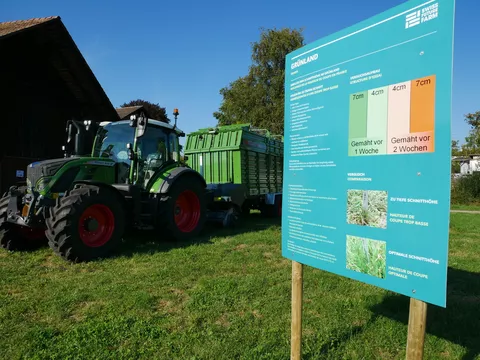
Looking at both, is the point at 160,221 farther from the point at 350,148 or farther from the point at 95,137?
the point at 350,148

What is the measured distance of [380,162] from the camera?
1.96m

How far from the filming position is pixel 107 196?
5828mm

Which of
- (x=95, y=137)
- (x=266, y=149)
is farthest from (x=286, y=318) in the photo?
(x=266, y=149)

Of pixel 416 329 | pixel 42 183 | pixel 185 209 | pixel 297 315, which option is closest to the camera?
pixel 416 329

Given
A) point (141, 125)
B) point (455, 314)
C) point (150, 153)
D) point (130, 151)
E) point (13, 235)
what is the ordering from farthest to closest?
point (150, 153)
point (130, 151)
point (141, 125)
point (13, 235)
point (455, 314)

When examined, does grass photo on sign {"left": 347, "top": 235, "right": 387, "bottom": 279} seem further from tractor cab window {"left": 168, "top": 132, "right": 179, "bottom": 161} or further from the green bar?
tractor cab window {"left": 168, "top": 132, "right": 179, "bottom": 161}

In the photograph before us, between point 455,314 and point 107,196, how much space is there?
5.06 meters

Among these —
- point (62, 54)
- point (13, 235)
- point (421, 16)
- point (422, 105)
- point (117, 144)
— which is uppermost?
point (62, 54)

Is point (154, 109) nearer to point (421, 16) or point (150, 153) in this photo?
point (150, 153)

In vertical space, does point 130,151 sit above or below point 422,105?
above

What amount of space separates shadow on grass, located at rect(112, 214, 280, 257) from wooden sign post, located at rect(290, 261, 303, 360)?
13.1ft

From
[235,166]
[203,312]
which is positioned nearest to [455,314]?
[203,312]

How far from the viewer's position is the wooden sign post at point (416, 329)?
1925 mm

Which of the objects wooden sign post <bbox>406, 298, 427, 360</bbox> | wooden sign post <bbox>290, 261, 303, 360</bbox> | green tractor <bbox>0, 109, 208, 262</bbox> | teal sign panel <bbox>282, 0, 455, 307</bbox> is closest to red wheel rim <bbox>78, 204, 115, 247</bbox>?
green tractor <bbox>0, 109, 208, 262</bbox>
